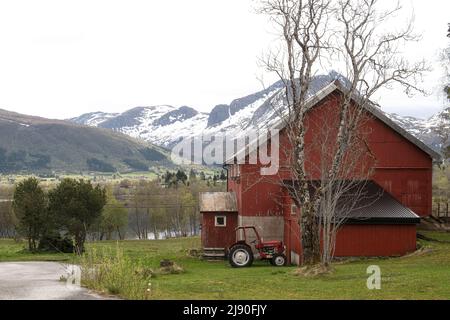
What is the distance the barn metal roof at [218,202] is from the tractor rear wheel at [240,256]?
6.98m

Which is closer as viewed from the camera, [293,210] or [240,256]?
[240,256]

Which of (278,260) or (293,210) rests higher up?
(293,210)

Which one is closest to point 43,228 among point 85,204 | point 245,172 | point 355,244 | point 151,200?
point 85,204

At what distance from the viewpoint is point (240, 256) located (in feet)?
104

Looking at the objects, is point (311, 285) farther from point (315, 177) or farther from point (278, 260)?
point (315, 177)

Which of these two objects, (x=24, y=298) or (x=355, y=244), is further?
(x=355, y=244)

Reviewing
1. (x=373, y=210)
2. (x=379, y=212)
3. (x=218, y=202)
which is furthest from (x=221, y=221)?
(x=379, y=212)

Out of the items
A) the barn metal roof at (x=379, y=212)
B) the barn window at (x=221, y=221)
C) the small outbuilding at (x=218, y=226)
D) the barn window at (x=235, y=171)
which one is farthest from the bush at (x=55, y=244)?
the barn metal roof at (x=379, y=212)

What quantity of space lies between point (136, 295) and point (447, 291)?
8.52m

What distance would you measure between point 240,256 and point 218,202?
8.59m

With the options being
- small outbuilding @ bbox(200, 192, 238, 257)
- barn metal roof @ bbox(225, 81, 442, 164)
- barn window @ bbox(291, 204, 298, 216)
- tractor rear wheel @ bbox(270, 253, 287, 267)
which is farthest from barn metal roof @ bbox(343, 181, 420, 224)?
small outbuilding @ bbox(200, 192, 238, 257)

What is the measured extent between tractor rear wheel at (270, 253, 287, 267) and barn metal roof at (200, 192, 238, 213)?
291 inches

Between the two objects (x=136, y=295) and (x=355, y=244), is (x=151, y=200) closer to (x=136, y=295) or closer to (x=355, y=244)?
(x=355, y=244)

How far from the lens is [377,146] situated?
3666 centimetres
